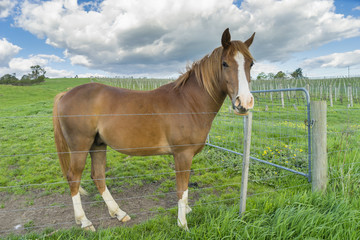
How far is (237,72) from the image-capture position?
2.03 metres

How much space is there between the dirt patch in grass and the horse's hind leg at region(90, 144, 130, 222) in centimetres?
9

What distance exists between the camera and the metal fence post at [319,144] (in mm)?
2717

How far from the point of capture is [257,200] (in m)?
2.60

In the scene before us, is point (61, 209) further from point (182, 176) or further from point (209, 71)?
point (209, 71)

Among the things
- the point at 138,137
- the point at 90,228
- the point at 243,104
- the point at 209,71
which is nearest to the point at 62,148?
the point at 90,228

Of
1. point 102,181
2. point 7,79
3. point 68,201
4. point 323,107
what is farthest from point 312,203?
point 7,79

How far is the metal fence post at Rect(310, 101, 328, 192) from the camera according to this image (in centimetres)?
272

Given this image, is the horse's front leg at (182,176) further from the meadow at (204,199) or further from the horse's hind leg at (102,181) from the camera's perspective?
the horse's hind leg at (102,181)

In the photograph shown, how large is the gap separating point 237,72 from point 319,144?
1706mm

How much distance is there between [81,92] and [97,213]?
1.76m

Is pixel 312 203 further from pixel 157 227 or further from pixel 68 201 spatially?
pixel 68 201

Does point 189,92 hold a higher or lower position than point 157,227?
higher

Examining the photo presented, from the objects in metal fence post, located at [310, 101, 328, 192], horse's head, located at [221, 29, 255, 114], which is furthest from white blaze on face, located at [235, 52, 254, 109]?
metal fence post, located at [310, 101, 328, 192]

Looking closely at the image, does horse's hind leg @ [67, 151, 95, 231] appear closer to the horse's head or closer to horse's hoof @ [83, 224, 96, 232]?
horse's hoof @ [83, 224, 96, 232]
